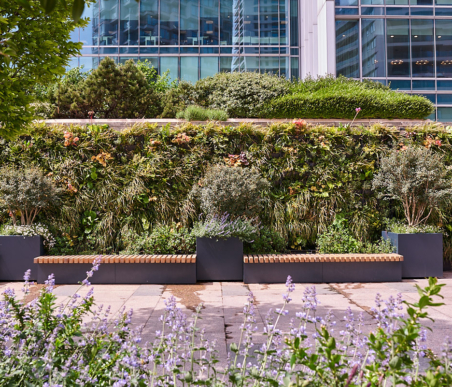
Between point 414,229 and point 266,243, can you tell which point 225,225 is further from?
point 414,229

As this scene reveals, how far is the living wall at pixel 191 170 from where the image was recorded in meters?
6.34

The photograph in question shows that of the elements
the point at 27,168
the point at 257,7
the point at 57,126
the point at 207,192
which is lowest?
the point at 207,192

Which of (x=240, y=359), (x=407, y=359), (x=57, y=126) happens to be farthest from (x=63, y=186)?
(x=407, y=359)

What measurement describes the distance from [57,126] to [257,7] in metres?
17.1

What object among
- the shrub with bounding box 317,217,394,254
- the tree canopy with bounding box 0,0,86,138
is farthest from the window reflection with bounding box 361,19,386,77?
the tree canopy with bounding box 0,0,86,138

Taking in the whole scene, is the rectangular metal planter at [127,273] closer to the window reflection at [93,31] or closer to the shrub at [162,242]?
the shrub at [162,242]

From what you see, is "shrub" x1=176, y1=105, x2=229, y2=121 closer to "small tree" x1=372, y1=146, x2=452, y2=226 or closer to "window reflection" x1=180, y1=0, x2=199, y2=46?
"small tree" x1=372, y1=146, x2=452, y2=226

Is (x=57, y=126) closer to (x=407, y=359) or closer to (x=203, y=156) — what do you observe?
(x=203, y=156)

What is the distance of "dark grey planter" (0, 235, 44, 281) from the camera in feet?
18.6

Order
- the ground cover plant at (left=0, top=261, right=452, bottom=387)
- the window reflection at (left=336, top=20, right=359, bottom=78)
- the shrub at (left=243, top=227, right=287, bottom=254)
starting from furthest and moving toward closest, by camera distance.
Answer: the window reflection at (left=336, top=20, right=359, bottom=78), the shrub at (left=243, top=227, right=287, bottom=254), the ground cover plant at (left=0, top=261, right=452, bottom=387)

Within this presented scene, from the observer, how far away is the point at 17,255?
18.7 ft

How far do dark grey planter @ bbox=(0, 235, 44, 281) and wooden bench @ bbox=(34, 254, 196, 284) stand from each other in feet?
1.02

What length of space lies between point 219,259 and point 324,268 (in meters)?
1.59

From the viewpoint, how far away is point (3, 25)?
121 inches
